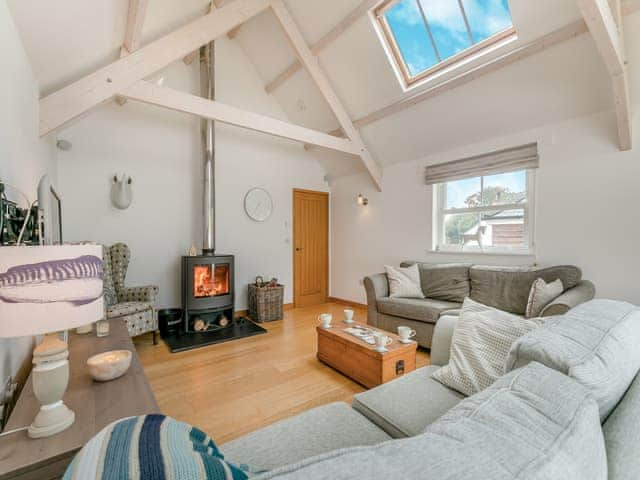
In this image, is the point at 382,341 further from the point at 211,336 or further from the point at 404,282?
the point at 211,336

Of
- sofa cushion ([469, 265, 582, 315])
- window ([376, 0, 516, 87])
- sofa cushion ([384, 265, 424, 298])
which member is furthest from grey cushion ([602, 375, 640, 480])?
window ([376, 0, 516, 87])

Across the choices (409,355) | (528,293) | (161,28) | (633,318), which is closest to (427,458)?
(633,318)

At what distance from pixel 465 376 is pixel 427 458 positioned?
1.02 m

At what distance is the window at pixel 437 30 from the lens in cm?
263

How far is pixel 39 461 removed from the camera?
825mm

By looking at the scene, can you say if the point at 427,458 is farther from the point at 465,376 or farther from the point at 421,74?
the point at 421,74

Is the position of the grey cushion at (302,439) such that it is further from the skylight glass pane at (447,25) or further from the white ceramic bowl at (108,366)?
the skylight glass pane at (447,25)

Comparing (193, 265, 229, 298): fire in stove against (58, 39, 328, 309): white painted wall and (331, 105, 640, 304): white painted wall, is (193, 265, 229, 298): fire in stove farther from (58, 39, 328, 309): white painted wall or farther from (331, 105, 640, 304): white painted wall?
(331, 105, 640, 304): white painted wall

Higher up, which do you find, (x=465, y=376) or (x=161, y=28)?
(x=161, y=28)

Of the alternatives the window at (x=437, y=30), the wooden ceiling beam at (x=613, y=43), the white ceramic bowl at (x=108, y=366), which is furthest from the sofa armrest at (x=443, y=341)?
the window at (x=437, y=30)

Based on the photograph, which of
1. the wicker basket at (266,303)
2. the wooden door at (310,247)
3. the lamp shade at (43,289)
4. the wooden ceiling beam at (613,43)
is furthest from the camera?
the wooden door at (310,247)

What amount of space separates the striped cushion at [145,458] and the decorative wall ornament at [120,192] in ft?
11.6

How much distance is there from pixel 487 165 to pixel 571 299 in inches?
66.3

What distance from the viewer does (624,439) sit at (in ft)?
1.95
